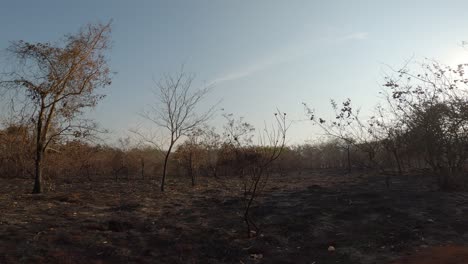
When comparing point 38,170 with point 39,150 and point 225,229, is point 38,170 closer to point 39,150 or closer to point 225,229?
point 39,150

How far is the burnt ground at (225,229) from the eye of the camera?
713cm

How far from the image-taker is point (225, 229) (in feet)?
29.7

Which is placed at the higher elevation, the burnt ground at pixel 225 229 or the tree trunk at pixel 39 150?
the tree trunk at pixel 39 150

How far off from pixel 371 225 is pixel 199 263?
162 inches

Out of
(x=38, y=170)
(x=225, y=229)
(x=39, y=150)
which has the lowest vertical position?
(x=225, y=229)

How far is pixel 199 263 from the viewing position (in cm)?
698

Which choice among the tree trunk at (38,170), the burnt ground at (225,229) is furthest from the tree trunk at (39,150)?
the burnt ground at (225,229)

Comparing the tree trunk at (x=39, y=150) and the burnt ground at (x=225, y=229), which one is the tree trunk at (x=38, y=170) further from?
the burnt ground at (x=225, y=229)

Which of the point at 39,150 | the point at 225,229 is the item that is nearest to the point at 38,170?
the point at 39,150

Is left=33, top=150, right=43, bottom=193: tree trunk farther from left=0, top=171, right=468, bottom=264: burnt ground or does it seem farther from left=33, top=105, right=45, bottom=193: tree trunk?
left=0, top=171, right=468, bottom=264: burnt ground

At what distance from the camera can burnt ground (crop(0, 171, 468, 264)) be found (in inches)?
281

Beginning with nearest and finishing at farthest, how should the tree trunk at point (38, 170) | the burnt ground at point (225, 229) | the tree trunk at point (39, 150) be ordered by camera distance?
1. the burnt ground at point (225, 229)
2. the tree trunk at point (39, 150)
3. the tree trunk at point (38, 170)

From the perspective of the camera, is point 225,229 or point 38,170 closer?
point 225,229

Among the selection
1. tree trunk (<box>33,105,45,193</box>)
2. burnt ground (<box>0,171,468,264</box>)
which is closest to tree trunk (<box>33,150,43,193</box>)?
tree trunk (<box>33,105,45,193</box>)
